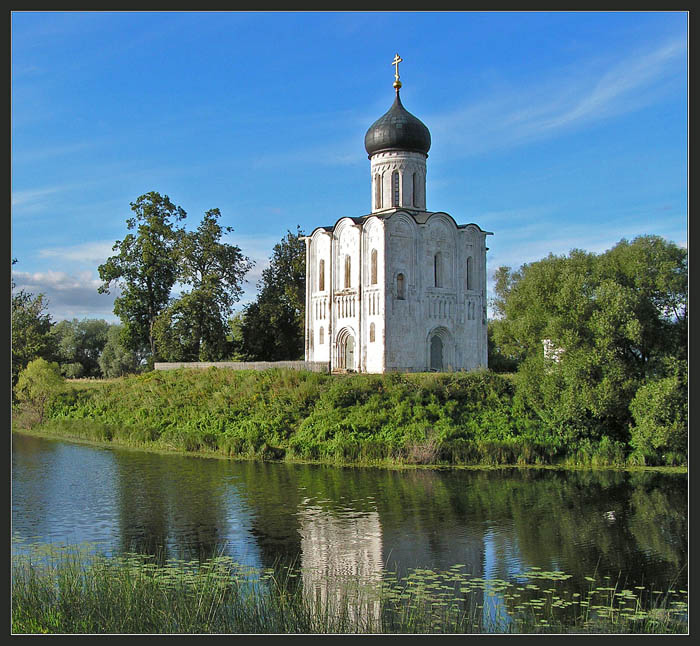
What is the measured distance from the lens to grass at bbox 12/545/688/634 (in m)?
9.27

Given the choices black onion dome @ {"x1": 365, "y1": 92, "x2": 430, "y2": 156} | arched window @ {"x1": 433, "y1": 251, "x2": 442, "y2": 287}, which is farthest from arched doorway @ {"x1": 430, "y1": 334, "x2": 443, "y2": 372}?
black onion dome @ {"x1": 365, "y1": 92, "x2": 430, "y2": 156}

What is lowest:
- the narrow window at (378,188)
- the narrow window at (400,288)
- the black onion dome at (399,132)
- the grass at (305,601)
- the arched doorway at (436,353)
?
the grass at (305,601)

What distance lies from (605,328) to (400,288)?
1105 centimetres

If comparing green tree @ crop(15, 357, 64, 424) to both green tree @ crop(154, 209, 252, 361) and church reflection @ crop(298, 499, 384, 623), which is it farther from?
church reflection @ crop(298, 499, 384, 623)

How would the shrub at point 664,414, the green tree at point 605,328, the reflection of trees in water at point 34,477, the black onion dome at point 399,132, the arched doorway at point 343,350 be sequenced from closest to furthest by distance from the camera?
the reflection of trees in water at point 34,477 < the shrub at point 664,414 < the green tree at point 605,328 < the black onion dome at point 399,132 < the arched doorway at point 343,350

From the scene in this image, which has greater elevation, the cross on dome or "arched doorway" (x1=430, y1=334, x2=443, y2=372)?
the cross on dome

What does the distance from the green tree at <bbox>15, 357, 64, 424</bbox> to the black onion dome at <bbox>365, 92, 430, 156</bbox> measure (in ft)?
52.1

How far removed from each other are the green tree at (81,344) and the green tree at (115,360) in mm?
871

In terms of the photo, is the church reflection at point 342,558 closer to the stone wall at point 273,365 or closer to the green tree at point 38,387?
the stone wall at point 273,365

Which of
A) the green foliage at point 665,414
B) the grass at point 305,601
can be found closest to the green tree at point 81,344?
the green foliage at point 665,414

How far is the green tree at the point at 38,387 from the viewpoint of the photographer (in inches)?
1260

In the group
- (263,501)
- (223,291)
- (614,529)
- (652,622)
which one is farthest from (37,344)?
(652,622)

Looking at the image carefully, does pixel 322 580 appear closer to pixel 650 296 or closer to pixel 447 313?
pixel 650 296

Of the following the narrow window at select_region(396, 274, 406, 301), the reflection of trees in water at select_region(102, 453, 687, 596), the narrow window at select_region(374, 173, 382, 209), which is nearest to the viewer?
the reflection of trees in water at select_region(102, 453, 687, 596)
